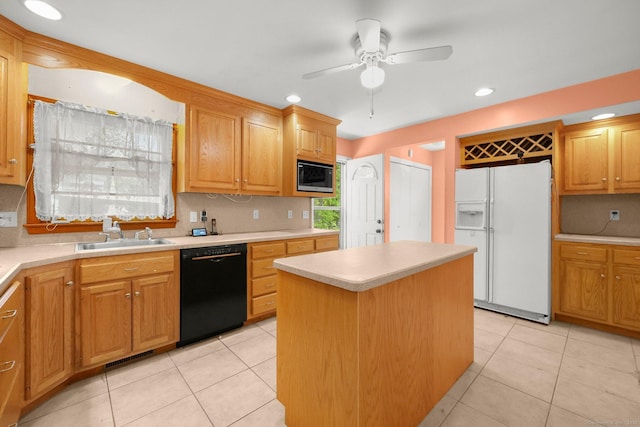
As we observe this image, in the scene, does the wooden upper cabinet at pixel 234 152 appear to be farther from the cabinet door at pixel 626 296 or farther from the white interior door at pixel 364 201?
the cabinet door at pixel 626 296

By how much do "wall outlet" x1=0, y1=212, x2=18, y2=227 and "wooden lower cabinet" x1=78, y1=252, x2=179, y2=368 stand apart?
691mm

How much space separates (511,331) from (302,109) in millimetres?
3355

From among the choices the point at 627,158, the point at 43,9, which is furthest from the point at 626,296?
the point at 43,9

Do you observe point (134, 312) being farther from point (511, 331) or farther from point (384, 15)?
point (511, 331)

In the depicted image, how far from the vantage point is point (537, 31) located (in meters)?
1.95

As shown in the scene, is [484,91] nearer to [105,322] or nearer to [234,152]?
[234,152]

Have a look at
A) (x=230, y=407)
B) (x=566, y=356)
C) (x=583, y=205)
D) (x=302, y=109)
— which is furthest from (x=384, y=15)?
(x=583, y=205)

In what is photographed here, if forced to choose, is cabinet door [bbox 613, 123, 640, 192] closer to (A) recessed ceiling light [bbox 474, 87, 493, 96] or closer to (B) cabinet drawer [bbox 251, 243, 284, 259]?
(A) recessed ceiling light [bbox 474, 87, 493, 96]

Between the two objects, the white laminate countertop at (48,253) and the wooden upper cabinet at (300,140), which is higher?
the wooden upper cabinet at (300,140)

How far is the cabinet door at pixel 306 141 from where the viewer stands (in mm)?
3455

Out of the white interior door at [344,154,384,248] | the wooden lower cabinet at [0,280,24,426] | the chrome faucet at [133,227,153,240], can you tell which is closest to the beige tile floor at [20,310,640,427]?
the wooden lower cabinet at [0,280,24,426]

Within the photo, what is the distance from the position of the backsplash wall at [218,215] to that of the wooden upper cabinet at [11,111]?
28 cm

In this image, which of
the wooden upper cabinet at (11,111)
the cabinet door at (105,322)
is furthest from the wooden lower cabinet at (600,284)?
the wooden upper cabinet at (11,111)

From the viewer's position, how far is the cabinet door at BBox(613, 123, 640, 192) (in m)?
2.79
